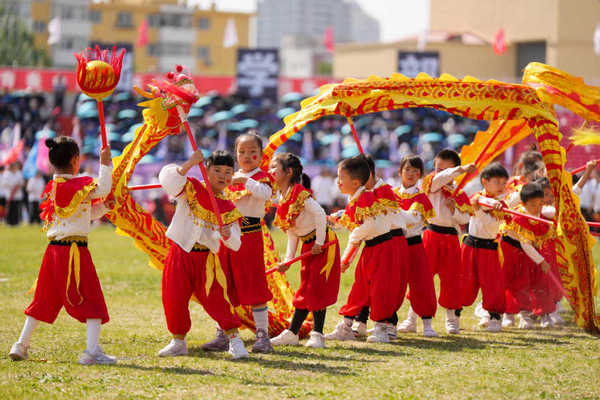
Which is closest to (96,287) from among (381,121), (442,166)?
(442,166)

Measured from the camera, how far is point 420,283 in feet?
25.0

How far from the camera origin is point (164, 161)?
2355 centimetres

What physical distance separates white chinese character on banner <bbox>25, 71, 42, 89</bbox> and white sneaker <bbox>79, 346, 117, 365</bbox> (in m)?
24.5

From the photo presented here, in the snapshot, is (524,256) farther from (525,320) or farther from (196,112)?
(196,112)

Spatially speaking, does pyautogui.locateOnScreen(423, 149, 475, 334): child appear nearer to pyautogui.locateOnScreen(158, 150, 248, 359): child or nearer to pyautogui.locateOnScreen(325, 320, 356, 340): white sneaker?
pyautogui.locateOnScreen(325, 320, 356, 340): white sneaker

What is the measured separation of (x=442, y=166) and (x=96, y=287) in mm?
3422

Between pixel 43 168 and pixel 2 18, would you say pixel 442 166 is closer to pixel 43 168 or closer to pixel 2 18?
pixel 43 168

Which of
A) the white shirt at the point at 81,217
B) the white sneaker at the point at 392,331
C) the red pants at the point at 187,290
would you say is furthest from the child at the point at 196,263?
the white sneaker at the point at 392,331

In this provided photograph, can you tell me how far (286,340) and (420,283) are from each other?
134cm

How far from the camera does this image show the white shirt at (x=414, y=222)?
746 cm

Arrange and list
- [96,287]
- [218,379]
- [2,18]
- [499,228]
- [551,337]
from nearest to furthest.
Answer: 1. [218,379]
2. [96,287]
3. [551,337]
4. [499,228]
5. [2,18]

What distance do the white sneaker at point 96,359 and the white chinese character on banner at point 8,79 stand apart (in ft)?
81.0

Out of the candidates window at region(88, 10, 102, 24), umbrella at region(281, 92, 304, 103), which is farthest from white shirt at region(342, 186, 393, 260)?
window at region(88, 10, 102, 24)

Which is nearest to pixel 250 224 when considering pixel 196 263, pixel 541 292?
pixel 196 263
